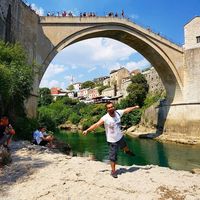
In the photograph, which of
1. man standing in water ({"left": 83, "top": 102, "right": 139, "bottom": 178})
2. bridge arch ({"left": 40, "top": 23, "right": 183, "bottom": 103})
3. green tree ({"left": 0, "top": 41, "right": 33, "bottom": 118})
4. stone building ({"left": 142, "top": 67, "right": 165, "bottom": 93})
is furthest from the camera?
stone building ({"left": 142, "top": 67, "right": 165, "bottom": 93})

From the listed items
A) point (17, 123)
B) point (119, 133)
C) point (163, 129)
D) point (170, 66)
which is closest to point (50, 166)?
point (119, 133)

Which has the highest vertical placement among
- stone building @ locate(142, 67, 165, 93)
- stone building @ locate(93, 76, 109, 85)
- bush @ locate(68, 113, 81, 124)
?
stone building @ locate(93, 76, 109, 85)

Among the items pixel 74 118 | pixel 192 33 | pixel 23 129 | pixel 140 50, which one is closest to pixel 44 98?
pixel 74 118

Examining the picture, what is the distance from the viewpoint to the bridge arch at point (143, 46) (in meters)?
20.8

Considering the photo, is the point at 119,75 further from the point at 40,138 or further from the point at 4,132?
the point at 4,132

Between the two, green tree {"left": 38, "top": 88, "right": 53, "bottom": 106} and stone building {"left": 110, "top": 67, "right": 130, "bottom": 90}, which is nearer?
stone building {"left": 110, "top": 67, "right": 130, "bottom": 90}

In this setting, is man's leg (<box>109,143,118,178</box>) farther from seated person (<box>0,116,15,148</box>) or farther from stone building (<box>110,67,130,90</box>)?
stone building (<box>110,67,130,90</box>)

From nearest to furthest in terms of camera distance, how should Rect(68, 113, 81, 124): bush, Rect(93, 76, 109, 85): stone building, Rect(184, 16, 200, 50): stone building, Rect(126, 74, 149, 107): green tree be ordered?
Rect(184, 16, 200, 50): stone building < Rect(126, 74, 149, 107): green tree < Rect(68, 113, 81, 124): bush < Rect(93, 76, 109, 85): stone building

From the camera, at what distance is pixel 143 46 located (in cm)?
2412

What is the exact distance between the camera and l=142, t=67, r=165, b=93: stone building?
3889cm

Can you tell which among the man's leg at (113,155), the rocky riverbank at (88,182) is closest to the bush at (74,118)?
the rocky riverbank at (88,182)

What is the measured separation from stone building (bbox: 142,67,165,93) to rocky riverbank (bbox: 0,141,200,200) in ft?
106

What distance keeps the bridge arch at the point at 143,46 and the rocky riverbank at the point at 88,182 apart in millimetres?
13757

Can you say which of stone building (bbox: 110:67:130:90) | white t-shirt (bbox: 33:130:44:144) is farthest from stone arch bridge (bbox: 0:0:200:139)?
stone building (bbox: 110:67:130:90)
